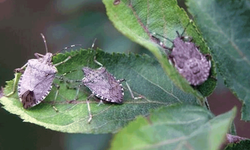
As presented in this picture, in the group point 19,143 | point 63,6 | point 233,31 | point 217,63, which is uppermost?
point 233,31

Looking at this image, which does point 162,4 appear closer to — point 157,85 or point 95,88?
point 157,85

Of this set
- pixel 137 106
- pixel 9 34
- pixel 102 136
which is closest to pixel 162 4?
pixel 137 106

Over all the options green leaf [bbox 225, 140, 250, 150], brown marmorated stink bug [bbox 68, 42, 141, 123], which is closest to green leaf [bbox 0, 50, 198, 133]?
brown marmorated stink bug [bbox 68, 42, 141, 123]

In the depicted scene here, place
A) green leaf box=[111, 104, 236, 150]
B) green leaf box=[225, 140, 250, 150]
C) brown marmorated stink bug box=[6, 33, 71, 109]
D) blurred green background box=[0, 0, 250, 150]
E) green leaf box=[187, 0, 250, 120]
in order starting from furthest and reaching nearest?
blurred green background box=[0, 0, 250, 150]
brown marmorated stink bug box=[6, 33, 71, 109]
green leaf box=[225, 140, 250, 150]
green leaf box=[187, 0, 250, 120]
green leaf box=[111, 104, 236, 150]

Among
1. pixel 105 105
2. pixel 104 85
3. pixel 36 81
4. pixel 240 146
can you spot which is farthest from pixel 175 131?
pixel 36 81

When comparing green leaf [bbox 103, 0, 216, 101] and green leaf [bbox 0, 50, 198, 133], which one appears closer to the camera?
green leaf [bbox 103, 0, 216, 101]

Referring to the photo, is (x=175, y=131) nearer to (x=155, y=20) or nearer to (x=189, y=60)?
(x=189, y=60)

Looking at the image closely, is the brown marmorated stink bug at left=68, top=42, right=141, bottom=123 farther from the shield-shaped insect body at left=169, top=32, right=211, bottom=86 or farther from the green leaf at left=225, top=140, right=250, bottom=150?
the green leaf at left=225, top=140, right=250, bottom=150
